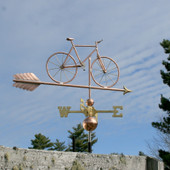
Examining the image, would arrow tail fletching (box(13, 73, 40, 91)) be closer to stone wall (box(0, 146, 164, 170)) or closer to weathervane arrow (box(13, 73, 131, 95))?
weathervane arrow (box(13, 73, 131, 95))

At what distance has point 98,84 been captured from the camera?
28.6 feet

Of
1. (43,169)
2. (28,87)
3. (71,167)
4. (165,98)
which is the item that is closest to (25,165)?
(43,169)

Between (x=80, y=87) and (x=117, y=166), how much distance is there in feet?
7.10

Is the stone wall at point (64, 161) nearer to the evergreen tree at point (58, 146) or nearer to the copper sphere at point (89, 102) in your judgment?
the copper sphere at point (89, 102)

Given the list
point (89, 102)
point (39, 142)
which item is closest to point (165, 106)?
point (89, 102)

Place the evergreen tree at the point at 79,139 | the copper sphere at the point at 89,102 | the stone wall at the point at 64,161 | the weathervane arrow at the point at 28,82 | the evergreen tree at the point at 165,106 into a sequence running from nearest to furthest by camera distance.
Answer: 1. the stone wall at the point at 64,161
2. the weathervane arrow at the point at 28,82
3. the copper sphere at the point at 89,102
4. the evergreen tree at the point at 165,106
5. the evergreen tree at the point at 79,139

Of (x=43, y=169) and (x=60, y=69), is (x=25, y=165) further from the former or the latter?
(x=60, y=69)

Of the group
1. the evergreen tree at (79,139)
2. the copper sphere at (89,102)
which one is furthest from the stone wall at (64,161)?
the evergreen tree at (79,139)

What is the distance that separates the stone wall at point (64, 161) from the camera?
23.2 ft

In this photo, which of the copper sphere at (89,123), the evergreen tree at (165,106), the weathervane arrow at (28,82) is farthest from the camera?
the evergreen tree at (165,106)

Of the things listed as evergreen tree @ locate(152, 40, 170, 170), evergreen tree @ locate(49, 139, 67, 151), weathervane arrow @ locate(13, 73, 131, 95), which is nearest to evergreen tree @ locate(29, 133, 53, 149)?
evergreen tree @ locate(49, 139, 67, 151)

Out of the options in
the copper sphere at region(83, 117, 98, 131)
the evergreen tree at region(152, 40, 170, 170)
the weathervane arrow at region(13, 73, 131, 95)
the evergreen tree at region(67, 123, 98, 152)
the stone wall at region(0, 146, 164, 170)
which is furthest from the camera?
the evergreen tree at region(67, 123, 98, 152)

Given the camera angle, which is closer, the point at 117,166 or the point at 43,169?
the point at 43,169

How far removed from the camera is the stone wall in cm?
707
